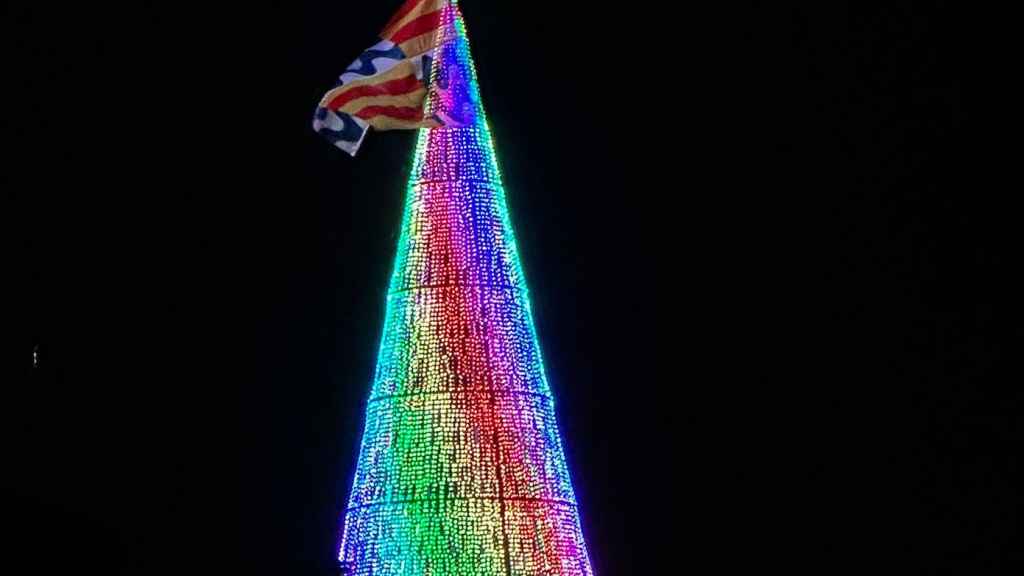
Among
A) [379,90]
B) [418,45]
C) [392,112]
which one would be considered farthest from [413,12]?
[392,112]

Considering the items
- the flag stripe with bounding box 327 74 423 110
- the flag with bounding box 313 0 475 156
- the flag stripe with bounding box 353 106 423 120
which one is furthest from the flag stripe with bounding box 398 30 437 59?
the flag stripe with bounding box 353 106 423 120

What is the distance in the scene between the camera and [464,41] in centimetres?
1527

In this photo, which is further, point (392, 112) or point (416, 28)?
point (416, 28)

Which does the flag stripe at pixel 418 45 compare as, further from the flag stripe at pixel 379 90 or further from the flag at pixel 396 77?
the flag stripe at pixel 379 90

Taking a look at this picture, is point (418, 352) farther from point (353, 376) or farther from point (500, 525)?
point (353, 376)

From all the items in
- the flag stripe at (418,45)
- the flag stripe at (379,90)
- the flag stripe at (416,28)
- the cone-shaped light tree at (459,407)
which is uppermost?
the flag stripe at (416,28)

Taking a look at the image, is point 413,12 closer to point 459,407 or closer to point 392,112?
point 392,112

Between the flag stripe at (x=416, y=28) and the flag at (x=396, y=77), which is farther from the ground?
the flag stripe at (x=416, y=28)

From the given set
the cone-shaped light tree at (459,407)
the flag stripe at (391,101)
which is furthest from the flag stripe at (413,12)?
the flag stripe at (391,101)

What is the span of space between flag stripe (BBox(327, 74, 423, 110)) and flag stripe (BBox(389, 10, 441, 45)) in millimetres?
325

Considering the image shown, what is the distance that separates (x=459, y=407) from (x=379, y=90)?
99.0 inches

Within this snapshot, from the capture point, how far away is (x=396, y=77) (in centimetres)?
1502

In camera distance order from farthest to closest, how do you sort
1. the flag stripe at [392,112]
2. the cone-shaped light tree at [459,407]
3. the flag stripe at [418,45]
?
the flag stripe at [418,45] → the flag stripe at [392,112] → the cone-shaped light tree at [459,407]

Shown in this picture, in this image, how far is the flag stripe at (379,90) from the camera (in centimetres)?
1495
